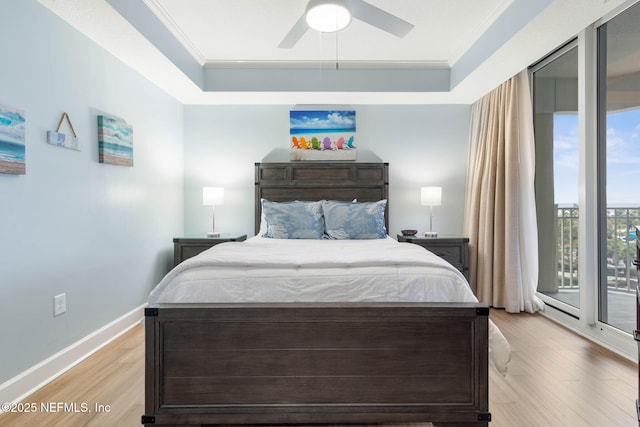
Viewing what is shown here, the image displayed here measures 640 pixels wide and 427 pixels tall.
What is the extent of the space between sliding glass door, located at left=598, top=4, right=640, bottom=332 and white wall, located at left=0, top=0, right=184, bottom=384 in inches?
151

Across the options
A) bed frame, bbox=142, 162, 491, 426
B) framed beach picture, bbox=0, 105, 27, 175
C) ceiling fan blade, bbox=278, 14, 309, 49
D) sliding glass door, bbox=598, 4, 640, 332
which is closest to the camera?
bed frame, bbox=142, 162, 491, 426

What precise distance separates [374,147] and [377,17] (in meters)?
2.16

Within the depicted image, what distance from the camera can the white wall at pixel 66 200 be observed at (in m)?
2.00

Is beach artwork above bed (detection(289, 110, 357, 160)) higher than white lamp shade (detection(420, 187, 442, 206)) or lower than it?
higher

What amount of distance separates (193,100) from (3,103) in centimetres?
237

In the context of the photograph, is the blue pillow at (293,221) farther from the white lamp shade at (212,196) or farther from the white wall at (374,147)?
the white wall at (374,147)

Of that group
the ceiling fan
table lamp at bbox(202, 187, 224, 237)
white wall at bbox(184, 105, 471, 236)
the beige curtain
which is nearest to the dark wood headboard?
white wall at bbox(184, 105, 471, 236)

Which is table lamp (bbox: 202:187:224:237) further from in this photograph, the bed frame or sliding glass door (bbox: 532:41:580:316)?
sliding glass door (bbox: 532:41:580:316)

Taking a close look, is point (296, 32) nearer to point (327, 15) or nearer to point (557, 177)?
point (327, 15)

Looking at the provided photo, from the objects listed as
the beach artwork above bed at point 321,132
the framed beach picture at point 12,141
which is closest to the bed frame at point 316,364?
the framed beach picture at point 12,141

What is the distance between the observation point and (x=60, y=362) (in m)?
2.32

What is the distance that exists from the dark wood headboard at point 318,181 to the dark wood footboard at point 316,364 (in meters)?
2.58

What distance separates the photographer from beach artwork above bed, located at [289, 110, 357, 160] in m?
4.29

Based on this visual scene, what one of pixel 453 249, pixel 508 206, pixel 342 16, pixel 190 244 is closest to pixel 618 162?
pixel 508 206
